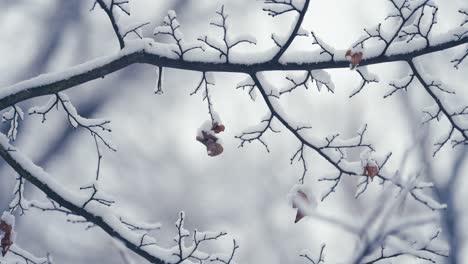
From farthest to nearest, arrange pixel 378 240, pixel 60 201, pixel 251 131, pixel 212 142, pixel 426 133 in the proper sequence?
pixel 251 131, pixel 212 142, pixel 60 201, pixel 426 133, pixel 378 240

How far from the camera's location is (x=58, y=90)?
9.15 ft

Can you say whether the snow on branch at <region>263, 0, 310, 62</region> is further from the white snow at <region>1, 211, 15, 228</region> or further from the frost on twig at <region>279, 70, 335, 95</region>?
the white snow at <region>1, 211, 15, 228</region>

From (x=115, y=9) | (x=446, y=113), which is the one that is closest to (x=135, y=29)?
(x=115, y=9)

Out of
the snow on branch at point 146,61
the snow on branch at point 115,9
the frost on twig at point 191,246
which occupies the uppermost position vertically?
the snow on branch at point 115,9

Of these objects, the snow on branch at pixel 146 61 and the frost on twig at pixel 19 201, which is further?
the frost on twig at pixel 19 201

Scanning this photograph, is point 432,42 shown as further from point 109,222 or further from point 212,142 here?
point 109,222

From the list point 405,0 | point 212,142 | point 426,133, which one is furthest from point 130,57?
point 426,133

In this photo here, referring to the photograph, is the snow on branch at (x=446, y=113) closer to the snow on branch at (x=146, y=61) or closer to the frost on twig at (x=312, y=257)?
the snow on branch at (x=146, y=61)

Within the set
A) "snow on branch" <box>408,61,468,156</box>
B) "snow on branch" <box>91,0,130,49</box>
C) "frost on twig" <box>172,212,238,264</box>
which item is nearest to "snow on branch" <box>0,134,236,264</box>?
Answer: "frost on twig" <box>172,212,238,264</box>

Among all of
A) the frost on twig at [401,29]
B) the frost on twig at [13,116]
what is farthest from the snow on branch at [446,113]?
the frost on twig at [13,116]

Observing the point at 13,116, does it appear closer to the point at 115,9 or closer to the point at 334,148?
the point at 115,9

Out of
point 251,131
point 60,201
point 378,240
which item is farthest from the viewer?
point 251,131

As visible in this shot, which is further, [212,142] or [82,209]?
[212,142]

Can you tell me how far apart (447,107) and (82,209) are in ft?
6.44
